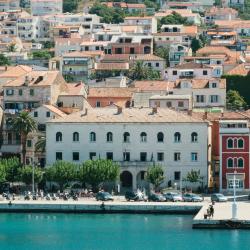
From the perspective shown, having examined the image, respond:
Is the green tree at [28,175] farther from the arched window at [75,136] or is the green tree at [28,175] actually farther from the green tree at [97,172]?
the arched window at [75,136]

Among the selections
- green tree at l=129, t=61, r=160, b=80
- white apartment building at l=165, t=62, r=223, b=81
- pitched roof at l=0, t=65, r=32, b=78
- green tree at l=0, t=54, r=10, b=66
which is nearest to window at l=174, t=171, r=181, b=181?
pitched roof at l=0, t=65, r=32, b=78

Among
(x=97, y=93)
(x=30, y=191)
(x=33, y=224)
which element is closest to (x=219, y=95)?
(x=97, y=93)

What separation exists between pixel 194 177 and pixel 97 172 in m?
6.02

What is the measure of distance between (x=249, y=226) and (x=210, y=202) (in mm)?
7736

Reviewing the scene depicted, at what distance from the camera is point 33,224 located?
301 ft

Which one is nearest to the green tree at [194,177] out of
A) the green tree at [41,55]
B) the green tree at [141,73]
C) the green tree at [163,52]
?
the green tree at [141,73]

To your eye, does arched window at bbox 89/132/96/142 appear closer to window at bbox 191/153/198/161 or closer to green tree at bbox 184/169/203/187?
window at bbox 191/153/198/161

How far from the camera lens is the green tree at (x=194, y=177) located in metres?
102

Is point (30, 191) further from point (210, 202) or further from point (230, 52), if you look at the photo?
point (230, 52)

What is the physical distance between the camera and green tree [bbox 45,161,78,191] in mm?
100375

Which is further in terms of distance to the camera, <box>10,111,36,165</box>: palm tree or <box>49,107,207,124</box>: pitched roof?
<box>10,111,36,165</box>: palm tree

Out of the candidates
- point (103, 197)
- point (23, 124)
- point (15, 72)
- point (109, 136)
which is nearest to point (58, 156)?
point (23, 124)

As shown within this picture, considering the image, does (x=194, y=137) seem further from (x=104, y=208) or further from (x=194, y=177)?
(x=104, y=208)

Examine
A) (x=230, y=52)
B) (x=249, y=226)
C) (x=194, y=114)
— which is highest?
(x=230, y=52)
